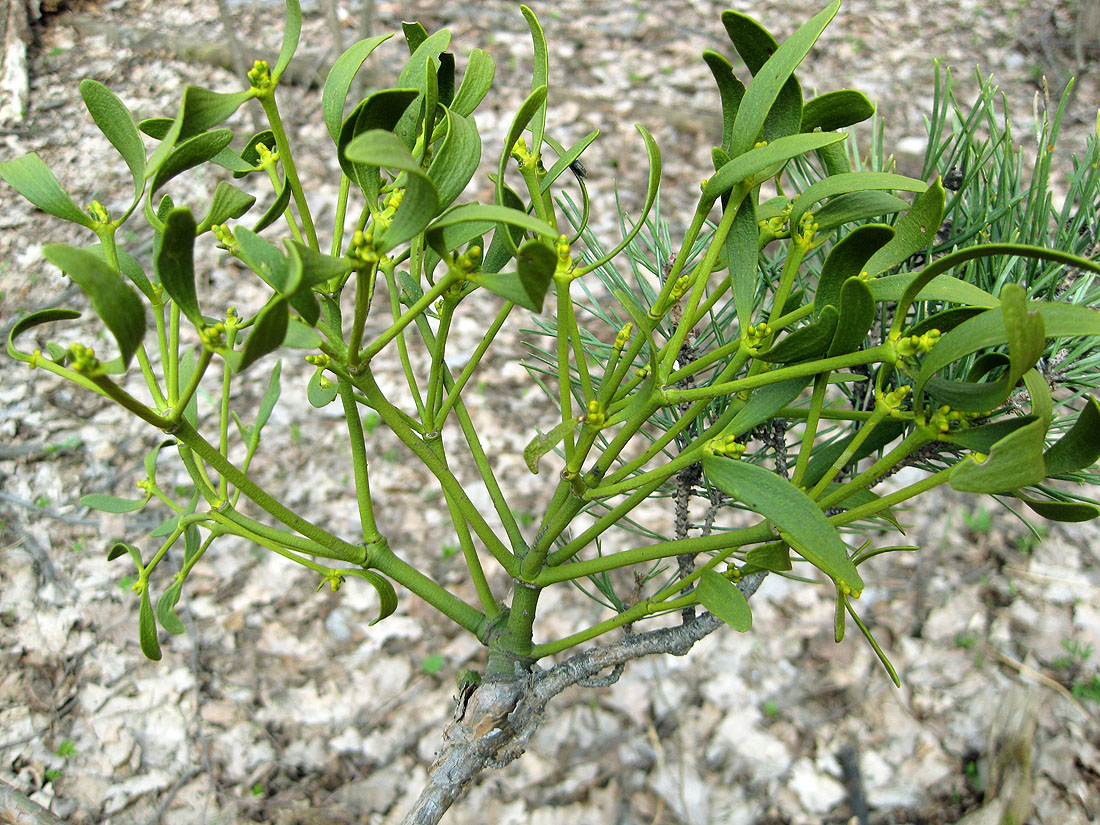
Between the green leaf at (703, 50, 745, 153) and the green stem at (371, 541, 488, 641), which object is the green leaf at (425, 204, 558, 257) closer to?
the green leaf at (703, 50, 745, 153)

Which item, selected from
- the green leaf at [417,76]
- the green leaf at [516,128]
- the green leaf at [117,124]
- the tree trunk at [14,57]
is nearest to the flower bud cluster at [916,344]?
the green leaf at [516,128]

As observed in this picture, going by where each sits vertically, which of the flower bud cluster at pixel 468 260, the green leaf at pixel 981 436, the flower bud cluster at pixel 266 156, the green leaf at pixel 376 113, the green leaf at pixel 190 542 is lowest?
the green leaf at pixel 190 542

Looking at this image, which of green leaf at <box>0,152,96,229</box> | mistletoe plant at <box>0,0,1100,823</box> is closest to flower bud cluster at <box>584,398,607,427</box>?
mistletoe plant at <box>0,0,1100,823</box>

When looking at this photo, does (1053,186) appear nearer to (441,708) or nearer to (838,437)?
(838,437)

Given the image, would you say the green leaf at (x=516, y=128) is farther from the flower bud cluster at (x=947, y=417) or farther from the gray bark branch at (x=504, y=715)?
the gray bark branch at (x=504, y=715)

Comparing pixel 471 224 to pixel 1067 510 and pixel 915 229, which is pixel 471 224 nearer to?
pixel 915 229

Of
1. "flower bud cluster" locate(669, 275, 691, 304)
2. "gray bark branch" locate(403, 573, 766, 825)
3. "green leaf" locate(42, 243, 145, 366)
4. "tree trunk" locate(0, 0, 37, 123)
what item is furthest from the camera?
"tree trunk" locate(0, 0, 37, 123)

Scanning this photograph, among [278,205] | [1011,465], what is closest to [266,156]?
[278,205]
